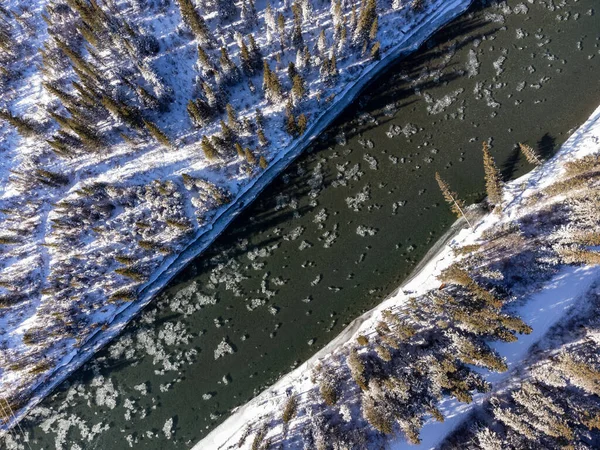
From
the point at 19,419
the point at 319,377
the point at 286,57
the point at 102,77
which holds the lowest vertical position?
the point at 319,377

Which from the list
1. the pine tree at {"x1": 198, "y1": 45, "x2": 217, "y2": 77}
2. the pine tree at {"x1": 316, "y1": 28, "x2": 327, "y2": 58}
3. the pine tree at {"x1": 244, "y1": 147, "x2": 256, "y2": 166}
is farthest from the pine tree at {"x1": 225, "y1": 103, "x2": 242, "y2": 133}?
the pine tree at {"x1": 316, "y1": 28, "x2": 327, "y2": 58}

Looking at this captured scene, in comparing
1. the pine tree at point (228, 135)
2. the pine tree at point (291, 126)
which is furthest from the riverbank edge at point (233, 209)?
the pine tree at point (228, 135)

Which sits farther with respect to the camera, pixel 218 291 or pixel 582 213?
pixel 218 291

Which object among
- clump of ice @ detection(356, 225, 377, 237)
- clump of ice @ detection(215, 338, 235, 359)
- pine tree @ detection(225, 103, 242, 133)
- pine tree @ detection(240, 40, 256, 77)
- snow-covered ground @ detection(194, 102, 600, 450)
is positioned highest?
pine tree @ detection(240, 40, 256, 77)

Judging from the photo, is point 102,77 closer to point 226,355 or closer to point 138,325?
point 138,325

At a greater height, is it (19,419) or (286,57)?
(286,57)

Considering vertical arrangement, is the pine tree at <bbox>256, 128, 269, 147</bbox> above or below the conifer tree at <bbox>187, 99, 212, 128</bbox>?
below

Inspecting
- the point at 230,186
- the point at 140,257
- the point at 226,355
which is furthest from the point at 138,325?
the point at 230,186

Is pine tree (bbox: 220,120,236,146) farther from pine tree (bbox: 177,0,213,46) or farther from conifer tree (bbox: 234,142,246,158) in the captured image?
pine tree (bbox: 177,0,213,46)
